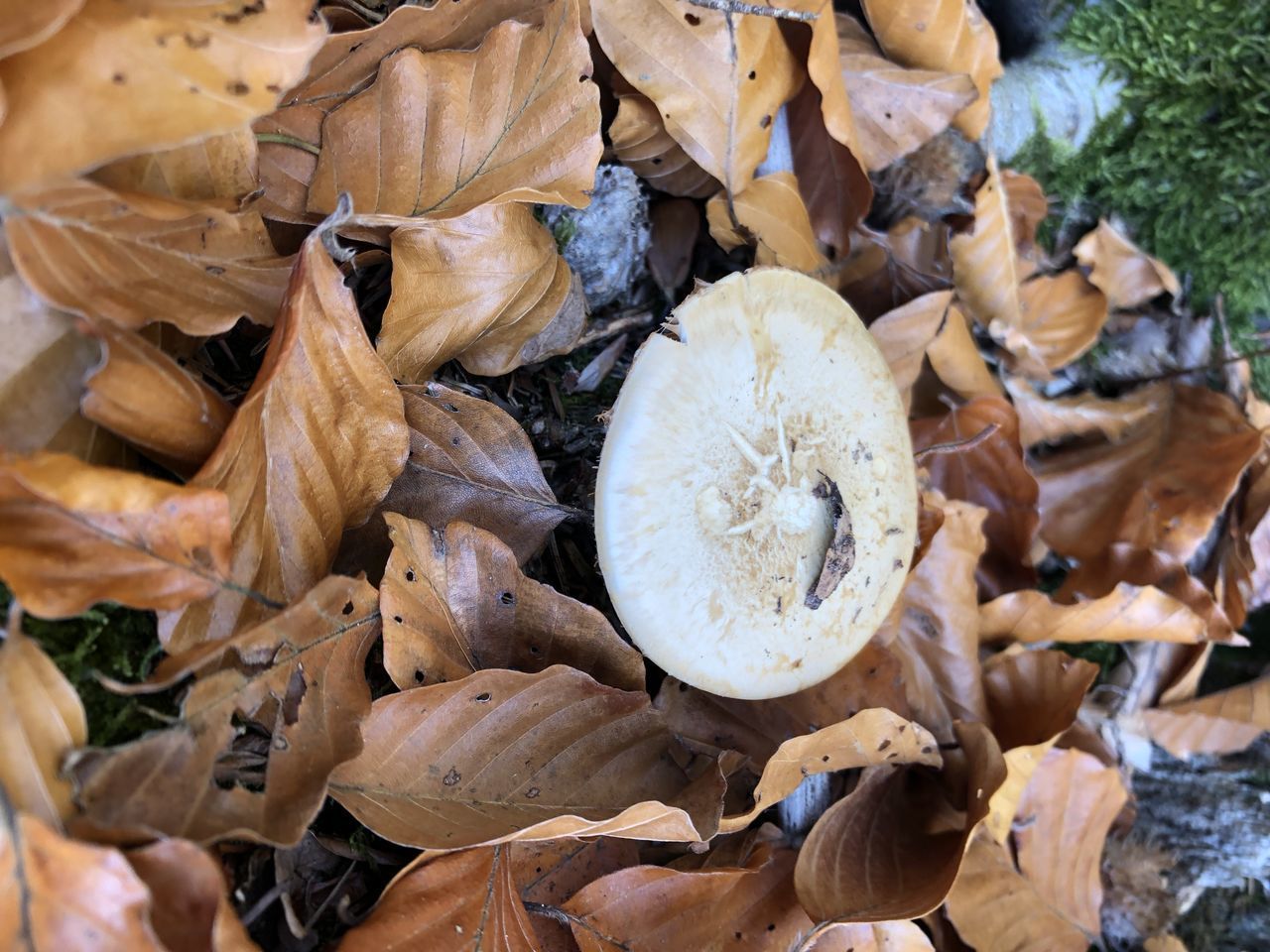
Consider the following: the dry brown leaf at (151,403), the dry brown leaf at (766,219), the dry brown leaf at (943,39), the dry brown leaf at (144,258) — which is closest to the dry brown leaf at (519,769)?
the dry brown leaf at (151,403)

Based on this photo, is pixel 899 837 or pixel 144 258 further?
pixel 899 837

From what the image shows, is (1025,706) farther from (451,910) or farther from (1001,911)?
(451,910)

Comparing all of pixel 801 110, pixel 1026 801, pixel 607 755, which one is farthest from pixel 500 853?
pixel 801 110

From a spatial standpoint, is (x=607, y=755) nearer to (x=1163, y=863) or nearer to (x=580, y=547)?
(x=580, y=547)

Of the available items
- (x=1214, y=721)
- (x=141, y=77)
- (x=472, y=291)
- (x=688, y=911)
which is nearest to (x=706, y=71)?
(x=472, y=291)

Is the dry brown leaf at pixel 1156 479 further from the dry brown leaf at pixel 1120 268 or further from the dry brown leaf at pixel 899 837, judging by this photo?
the dry brown leaf at pixel 899 837
